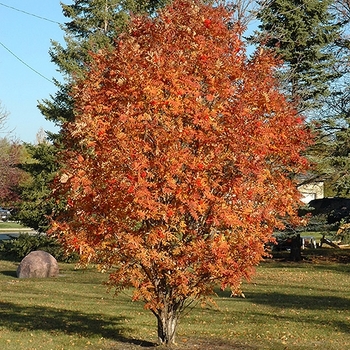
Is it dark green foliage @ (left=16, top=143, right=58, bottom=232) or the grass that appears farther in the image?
dark green foliage @ (left=16, top=143, right=58, bottom=232)

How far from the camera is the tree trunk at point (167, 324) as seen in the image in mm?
11023

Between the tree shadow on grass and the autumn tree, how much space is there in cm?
189

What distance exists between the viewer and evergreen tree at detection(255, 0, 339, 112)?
29.7 meters

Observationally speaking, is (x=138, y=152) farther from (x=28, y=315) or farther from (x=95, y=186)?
(x=28, y=315)

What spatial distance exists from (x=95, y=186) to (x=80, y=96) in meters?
1.60

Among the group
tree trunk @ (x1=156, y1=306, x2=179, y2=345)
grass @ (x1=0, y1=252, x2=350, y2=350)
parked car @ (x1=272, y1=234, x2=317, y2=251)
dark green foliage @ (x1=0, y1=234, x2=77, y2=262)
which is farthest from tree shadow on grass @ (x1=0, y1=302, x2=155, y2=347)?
parked car @ (x1=272, y1=234, x2=317, y2=251)

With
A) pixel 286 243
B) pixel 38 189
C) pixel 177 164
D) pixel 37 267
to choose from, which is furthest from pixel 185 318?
pixel 286 243

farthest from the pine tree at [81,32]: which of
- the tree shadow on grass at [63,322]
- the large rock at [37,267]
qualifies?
the tree shadow on grass at [63,322]

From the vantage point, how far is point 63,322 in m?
14.0

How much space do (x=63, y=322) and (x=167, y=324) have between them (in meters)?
3.68

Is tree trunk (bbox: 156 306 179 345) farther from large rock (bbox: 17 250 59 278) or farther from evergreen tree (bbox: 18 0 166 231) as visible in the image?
evergreen tree (bbox: 18 0 166 231)

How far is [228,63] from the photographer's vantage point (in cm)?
1068

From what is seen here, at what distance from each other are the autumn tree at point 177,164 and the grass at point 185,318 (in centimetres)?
160

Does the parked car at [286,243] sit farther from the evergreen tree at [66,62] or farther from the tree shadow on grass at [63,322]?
the tree shadow on grass at [63,322]
